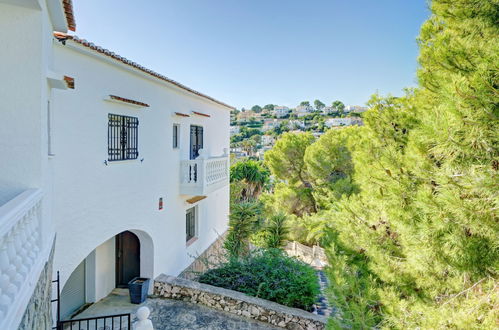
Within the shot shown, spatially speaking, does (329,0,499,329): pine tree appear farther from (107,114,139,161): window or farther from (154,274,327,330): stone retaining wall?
(107,114,139,161): window

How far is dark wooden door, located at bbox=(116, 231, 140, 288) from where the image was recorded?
1088 cm

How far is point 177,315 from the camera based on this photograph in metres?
8.64

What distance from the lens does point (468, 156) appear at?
3.66m

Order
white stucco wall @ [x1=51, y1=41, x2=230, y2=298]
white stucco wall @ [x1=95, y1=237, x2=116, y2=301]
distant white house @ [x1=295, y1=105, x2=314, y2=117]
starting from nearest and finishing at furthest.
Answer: white stucco wall @ [x1=51, y1=41, x2=230, y2=298]
white stucco wall @ [x1=95, y1=237, x2=116, y2=301]
distant white house @ [x1=295, y1=105, x2=314, y2=117]

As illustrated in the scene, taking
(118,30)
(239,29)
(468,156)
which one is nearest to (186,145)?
(118,30)

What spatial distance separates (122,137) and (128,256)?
5.07 meters

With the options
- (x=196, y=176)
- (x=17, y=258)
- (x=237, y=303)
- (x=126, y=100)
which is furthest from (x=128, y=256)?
(x=17, y=258)

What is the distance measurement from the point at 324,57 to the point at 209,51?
8347 millimetres

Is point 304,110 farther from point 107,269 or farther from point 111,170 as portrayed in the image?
point 111,170

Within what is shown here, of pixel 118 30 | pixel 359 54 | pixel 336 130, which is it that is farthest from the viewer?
pixel 336 130

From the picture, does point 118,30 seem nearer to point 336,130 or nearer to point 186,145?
point 186,145

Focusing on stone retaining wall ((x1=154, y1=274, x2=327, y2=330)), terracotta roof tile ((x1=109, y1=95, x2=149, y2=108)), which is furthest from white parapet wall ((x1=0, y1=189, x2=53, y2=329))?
stone retaining wall ((x1=154, y1=274, x2=327, y2=330))

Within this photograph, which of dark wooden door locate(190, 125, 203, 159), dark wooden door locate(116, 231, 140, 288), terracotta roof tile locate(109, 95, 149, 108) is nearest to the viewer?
terracotta roof tile locate(109, 95, 149, 108)

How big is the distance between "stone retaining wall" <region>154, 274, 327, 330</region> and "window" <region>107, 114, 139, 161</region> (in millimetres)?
4532
